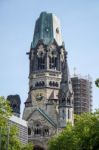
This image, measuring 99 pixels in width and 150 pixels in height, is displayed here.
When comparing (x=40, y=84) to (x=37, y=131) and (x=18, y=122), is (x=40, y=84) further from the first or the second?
(x=18, y=122)

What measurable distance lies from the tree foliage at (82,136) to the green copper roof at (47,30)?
136ft

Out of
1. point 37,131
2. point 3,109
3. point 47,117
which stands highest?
point 47,117

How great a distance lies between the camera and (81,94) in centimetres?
14775

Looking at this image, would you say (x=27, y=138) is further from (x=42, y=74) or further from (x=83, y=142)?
(x=83, y=142)

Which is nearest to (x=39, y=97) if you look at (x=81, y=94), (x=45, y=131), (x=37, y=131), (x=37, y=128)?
(x=37, y=128)

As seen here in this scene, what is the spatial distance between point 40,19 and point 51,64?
1227 cm

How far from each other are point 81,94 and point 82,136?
254 feet

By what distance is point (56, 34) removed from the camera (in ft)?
442

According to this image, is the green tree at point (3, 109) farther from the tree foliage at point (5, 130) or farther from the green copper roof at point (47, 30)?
the green copper roof at point (47, 30)

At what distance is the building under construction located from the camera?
481 feet

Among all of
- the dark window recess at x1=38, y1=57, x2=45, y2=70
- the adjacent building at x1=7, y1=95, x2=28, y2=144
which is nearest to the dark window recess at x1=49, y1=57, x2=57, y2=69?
the dark window recess at x1=38, y1=57, x2=45, y2=70

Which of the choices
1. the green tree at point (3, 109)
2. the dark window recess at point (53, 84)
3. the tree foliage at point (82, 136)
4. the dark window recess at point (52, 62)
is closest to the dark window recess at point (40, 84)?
the dark window recess at point (53, 84)

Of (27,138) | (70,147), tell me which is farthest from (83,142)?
(27,138)

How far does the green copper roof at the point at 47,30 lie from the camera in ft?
439
